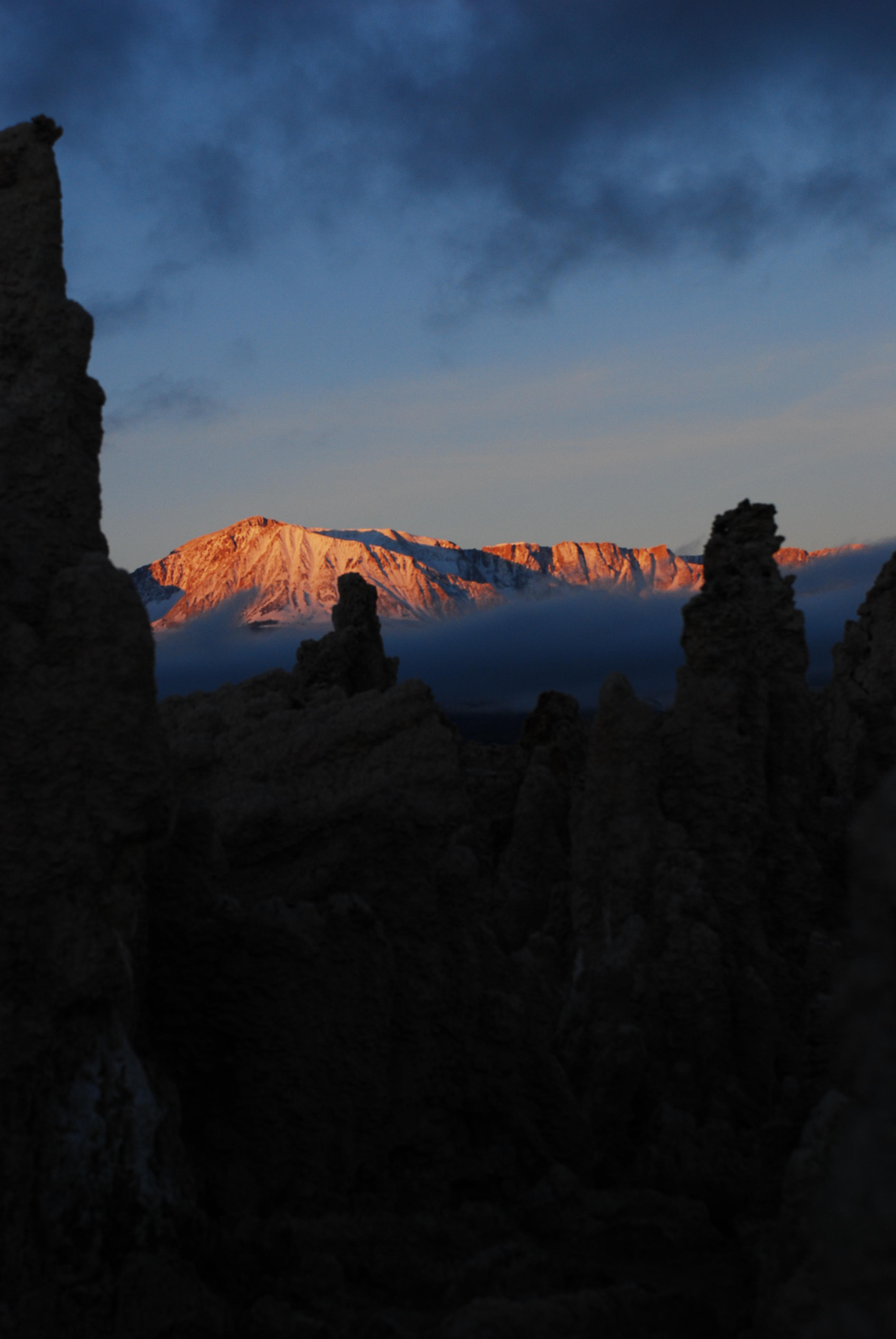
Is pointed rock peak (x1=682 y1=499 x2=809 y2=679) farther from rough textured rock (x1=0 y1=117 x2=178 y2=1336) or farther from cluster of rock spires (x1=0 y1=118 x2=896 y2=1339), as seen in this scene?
rough textured rock (x1=0 y1=117 x2=178 y2=1336)

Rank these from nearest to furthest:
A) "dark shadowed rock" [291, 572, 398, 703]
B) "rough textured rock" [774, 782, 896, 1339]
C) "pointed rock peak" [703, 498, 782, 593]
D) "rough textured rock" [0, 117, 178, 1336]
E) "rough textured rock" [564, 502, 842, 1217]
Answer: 1. "rough textured rock" [774, 782, 896, 1339]
2. "rough textured rock" [0, 117, 178, 1336]
3. "rough textured rock" [564, 502, 842, 1217]
4. "pointed rock peak" [703, 498, 782, 593]
5. "dark shadowed rock" [291, 572, 398, 703]

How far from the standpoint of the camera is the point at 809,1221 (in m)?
5.38

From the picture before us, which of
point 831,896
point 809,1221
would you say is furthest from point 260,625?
point 809,1221

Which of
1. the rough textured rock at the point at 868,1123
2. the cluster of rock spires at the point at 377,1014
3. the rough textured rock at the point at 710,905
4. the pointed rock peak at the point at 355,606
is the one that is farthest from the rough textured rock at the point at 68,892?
the pointed rock peak at the point at 355,606

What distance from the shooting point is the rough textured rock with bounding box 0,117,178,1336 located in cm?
620

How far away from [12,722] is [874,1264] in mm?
5774

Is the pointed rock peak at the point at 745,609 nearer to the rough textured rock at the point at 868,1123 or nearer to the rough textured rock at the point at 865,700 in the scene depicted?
the rough textured rock at the point at 865,700

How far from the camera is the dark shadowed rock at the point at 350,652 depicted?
21.5 metres

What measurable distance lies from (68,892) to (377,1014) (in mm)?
3004

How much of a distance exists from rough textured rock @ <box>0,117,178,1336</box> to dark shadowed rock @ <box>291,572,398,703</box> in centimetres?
1245

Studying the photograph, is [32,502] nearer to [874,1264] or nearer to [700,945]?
[874,1264]

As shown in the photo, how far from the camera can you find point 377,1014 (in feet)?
28.5

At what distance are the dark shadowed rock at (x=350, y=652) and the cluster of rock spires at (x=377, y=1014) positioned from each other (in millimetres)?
8477

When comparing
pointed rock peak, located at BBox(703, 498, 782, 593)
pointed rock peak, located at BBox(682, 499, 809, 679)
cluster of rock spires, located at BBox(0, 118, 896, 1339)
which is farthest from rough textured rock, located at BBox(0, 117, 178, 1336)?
pointed rock peak, located at BBox(703, 498, 782, 593)
